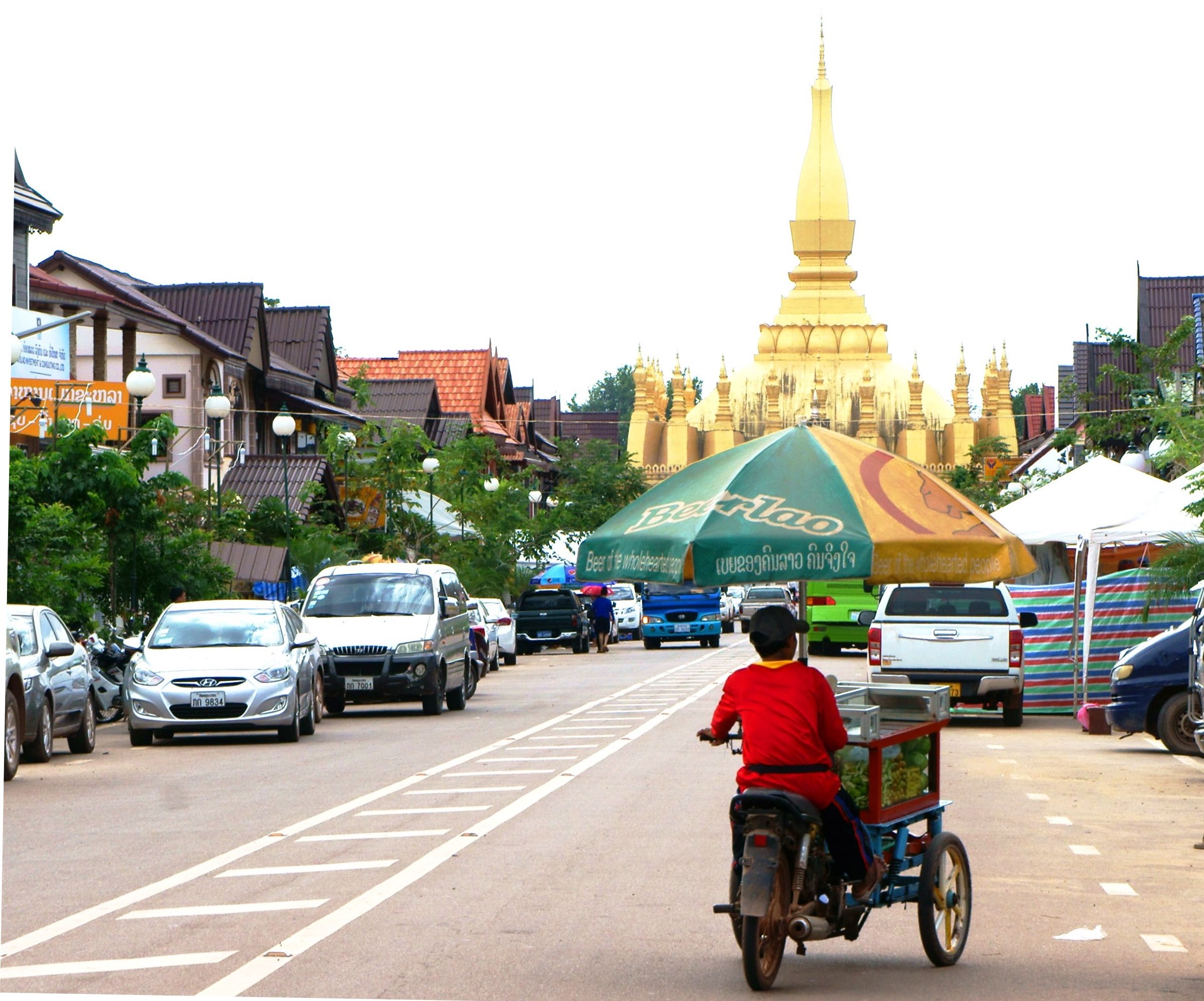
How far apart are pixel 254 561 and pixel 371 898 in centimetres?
2874

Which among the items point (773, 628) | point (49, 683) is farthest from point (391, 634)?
point (773, 628)

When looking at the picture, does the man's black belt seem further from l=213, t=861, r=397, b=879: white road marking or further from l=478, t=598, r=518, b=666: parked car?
l=478, t=598, r=518, b=666: parked car

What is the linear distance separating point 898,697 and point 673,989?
2.28m

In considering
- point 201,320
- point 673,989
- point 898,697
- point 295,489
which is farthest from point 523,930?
point 201,320

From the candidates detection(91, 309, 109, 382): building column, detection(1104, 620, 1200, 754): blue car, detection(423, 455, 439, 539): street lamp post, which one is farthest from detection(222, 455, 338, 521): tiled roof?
detection(1104, 620, 1200, 754): blue car

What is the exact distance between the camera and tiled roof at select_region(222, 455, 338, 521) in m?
47.2

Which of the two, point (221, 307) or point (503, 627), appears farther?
point (221, 307)

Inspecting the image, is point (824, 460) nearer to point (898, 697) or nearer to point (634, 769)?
point (898, 697)

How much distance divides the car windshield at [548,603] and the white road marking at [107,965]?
4167 cm

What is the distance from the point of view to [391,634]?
2539 cm

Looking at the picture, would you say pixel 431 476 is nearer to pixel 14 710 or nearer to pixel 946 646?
pixel 946 646

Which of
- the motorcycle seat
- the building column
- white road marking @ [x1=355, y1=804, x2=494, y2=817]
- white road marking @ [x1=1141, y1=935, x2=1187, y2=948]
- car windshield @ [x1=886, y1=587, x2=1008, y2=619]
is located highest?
the building column

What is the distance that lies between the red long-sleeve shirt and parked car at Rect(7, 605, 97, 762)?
1120 centimetres

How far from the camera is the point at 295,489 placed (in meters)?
47.3
